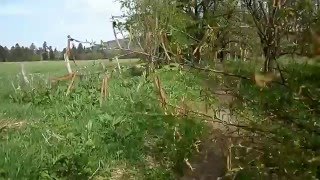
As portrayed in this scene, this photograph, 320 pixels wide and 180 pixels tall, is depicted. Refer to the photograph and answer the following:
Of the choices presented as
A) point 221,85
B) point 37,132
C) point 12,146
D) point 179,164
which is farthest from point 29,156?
point 221,85

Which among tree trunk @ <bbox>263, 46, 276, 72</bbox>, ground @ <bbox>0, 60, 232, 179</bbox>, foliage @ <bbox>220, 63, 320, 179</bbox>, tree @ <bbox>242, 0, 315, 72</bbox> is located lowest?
ground @ <bbox>0, 60, 232, 179</bbox>

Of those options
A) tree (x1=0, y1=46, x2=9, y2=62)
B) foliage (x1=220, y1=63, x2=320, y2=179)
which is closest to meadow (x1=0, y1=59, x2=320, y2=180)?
foliage (x1=220, y1=63, x2=320, y2=179)

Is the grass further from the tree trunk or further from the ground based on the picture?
the tree trunk

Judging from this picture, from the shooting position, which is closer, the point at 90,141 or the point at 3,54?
the point at 90,141

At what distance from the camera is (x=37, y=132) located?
6.84m

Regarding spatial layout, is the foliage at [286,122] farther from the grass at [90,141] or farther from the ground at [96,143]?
the ground at [96,143]

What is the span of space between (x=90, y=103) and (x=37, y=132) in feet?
9.88

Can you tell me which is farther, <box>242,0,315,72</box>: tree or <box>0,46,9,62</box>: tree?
<box>0,46,9,62</box>: tree

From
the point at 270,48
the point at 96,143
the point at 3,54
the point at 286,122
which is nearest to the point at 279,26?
the point at 270,48

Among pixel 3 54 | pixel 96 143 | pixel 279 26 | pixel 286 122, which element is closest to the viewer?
pixel 279 26

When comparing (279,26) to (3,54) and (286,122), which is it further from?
(3,54)

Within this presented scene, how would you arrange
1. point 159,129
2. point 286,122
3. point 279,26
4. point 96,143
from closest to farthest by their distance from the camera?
point 279,26
point 286,122
point 96,143
point 159,129

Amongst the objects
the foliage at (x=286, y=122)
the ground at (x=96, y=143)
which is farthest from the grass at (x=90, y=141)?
the foliage at (x=286, y=122)

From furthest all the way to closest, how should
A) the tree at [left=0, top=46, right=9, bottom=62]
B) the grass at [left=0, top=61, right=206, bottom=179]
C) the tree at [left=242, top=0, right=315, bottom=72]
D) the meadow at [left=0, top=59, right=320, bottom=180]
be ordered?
the tree at [left=0, top=46, right=9, bottom=62], the grass at [left=0, top=61, right=206, bottom=179], the meadow at [left=0, top=59, right=320, bottom=180], the tree at [left=242, top=0, right=315, bottom=72]
